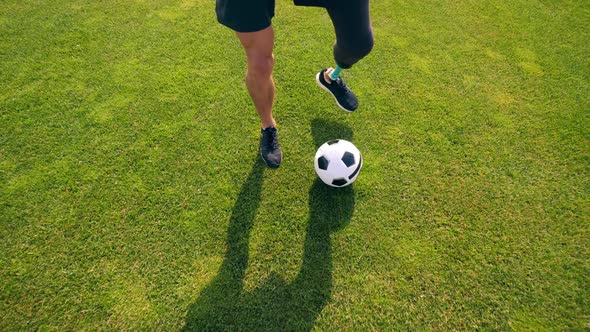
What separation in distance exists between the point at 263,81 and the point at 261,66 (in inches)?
4.5

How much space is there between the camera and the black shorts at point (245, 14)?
5.10 feet

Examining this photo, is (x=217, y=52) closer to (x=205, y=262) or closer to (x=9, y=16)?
(x=205, y=262)

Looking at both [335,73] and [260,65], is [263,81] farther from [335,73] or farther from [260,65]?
[335,73]

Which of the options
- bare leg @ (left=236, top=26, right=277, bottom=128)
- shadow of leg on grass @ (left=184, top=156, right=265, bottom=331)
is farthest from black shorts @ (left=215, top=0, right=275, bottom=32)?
shadow of leg on grass @ (left=184, top=156, right=265, bottom=331)

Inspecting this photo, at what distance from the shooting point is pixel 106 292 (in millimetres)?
1830

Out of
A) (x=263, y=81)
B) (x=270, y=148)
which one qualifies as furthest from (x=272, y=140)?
(x=263, y=81)

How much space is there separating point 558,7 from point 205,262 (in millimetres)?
4456

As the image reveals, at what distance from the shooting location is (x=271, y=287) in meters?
1.87

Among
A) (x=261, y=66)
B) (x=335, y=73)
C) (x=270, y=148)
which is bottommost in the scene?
(x=270, y=148)

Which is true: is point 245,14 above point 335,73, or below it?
above

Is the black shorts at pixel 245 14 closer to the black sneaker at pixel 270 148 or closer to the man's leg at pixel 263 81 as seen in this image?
the man's leg at pixel 263 81

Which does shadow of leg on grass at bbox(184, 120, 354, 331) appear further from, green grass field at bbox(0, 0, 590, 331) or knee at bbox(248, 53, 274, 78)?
knee at bbox(248, 53, 274, 78)

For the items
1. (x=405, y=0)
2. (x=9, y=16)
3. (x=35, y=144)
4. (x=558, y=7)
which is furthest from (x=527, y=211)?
(x=9, y=16)

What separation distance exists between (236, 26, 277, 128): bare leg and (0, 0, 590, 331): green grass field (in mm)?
416
